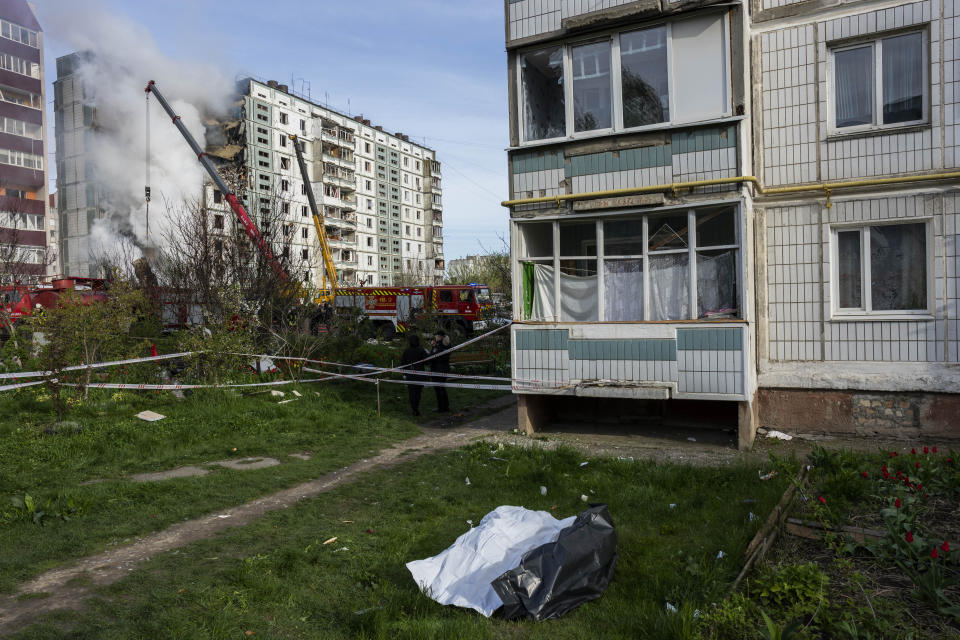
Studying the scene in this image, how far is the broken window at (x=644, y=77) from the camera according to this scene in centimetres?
912

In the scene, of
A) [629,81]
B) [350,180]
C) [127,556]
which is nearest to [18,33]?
[350,180]

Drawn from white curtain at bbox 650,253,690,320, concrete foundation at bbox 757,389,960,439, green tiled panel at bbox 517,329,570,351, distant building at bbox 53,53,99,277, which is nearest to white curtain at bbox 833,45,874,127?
white curtain at bbox 650,253,690,320

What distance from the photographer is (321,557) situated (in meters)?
5.14

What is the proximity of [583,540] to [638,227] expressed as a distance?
20.5 feet

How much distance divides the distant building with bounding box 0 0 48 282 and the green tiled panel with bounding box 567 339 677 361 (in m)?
54.6

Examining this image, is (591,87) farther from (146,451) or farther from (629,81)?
(146,451)

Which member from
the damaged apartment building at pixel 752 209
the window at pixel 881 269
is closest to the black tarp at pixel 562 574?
the damaged apartment building at pixel 752 209

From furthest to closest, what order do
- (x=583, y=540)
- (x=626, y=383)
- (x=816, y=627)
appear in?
(x=626, y=383) → (x=583, y=540) → (x=816, y=627)

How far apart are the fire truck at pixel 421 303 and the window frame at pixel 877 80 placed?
17197mm

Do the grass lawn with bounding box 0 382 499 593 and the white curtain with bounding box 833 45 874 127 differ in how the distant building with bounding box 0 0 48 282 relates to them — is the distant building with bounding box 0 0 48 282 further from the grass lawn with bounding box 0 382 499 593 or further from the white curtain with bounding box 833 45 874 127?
the white curtain with bounding box 833 45 874 127

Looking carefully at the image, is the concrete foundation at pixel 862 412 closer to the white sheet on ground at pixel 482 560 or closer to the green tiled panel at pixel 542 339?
the green tiled panel at pixel 542 339

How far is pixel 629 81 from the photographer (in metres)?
9.37

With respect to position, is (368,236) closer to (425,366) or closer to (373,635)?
(425,366)

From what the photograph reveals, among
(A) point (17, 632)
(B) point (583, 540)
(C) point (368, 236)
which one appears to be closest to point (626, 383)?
(B) point (583, 540)
